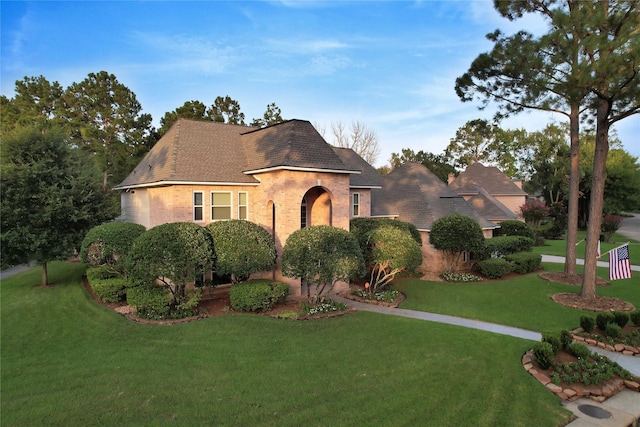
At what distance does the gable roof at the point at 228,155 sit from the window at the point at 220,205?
0.70m

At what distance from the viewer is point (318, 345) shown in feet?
34.5

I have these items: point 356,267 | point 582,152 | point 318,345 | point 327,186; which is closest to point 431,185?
point 327,186

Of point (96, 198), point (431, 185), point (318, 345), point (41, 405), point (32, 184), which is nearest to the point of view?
point (41, 405)

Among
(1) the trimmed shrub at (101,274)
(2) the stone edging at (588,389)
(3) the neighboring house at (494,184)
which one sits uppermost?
(3) the neighboring house at (494,184)

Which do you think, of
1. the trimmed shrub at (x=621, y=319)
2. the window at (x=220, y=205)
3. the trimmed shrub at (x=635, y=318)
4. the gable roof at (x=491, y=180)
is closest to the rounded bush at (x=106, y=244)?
the window at (x=220, y=205)

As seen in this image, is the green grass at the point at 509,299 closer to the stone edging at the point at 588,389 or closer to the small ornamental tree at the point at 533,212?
the stone edging at the point at 588,389

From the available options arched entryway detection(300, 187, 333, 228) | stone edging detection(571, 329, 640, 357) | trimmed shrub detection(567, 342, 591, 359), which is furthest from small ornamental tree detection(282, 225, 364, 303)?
stone edging detection(571, 329, 640, 357)

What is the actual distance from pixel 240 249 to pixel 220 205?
3802 millimetres

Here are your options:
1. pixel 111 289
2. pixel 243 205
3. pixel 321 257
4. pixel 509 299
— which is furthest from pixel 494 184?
pixel 111 289

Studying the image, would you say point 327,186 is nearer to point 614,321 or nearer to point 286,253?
point 286,253

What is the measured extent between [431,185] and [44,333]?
22.6m

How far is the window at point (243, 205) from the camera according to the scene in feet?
56.4

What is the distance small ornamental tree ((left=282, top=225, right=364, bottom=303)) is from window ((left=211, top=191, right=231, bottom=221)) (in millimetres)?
4183

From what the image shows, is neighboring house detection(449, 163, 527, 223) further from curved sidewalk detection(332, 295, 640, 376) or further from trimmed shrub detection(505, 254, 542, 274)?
curved sidewalk detection(332, 295, 640, 376)
